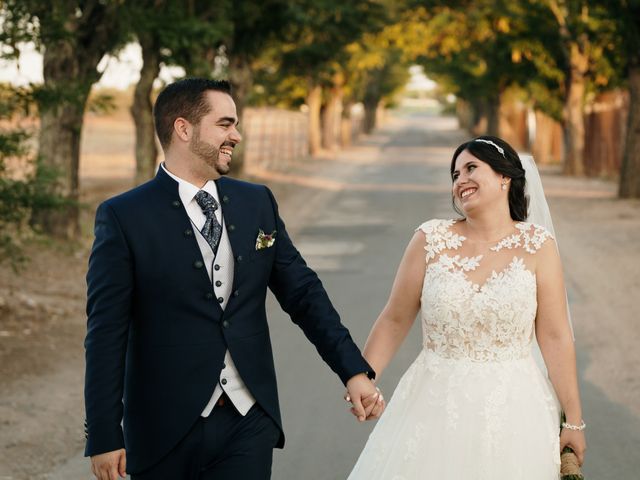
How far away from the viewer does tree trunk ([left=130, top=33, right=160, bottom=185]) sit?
1928cm

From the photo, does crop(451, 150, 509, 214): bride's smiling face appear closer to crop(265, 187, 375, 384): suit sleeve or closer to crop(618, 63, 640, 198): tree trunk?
crop(265, 187, 375, 384): suit sleeve

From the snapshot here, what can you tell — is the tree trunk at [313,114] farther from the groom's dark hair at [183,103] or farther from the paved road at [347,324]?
the groom's dark hair at [183,103]

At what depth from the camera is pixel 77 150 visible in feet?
54.8

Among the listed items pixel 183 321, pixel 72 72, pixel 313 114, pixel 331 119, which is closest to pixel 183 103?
pixel 183 321

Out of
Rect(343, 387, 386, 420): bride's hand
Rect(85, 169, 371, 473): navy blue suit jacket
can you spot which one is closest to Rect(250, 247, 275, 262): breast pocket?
Rect(85, 169, 371, 473): navy blue suit jacket

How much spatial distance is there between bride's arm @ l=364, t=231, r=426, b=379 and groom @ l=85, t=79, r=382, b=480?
2.70 feet

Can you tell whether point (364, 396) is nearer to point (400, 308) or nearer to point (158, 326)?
point (400, 308)

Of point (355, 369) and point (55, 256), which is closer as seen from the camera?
point (355, 369)

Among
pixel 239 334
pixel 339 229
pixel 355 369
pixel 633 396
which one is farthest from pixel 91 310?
pixel 339 229

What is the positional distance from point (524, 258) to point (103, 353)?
1785 mm

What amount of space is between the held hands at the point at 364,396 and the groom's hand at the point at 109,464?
35.3 inches

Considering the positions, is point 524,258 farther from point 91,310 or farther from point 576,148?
point 576,148

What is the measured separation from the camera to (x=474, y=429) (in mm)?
4457

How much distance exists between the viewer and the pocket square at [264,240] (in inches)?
154
